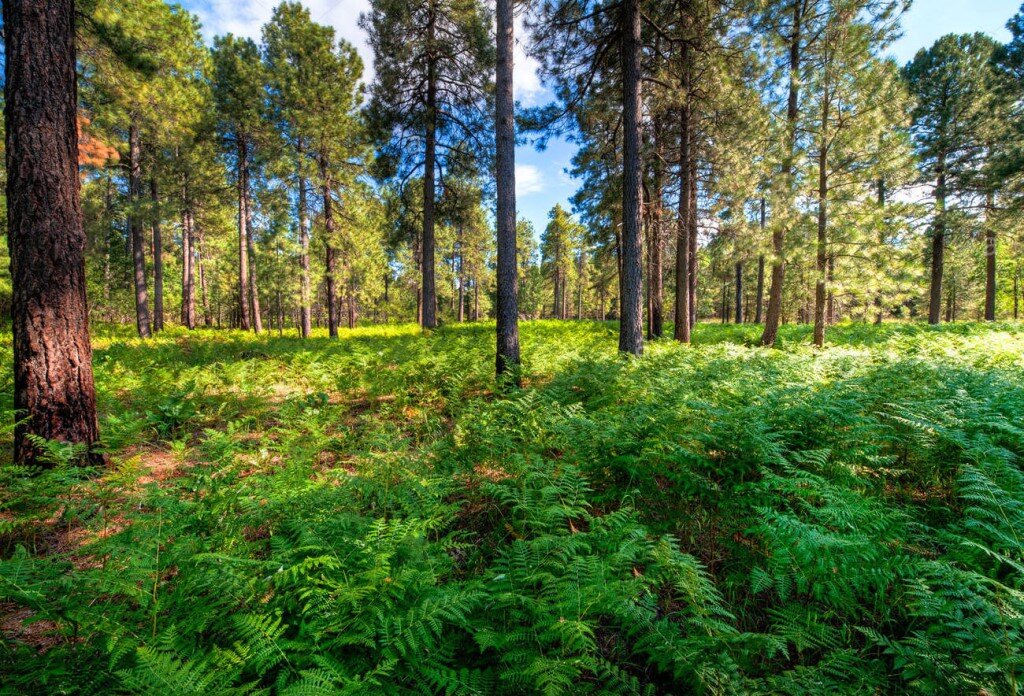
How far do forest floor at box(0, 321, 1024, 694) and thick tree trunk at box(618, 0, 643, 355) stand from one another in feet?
11.9

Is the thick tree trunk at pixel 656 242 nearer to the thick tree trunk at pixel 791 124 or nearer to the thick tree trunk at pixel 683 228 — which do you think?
the thick tree trunk at pixel 683 228

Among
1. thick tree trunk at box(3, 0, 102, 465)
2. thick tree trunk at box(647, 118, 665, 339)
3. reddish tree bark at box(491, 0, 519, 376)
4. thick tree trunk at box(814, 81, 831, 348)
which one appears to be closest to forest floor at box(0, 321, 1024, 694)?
thick tree trunk at box(3, 0, 102, 465)

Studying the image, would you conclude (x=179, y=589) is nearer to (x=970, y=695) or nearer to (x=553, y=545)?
(x=553, y=545)

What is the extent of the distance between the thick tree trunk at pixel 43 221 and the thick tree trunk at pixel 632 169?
7.99m

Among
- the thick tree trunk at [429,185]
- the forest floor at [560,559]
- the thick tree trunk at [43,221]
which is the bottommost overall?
the forest floor at [560,559]

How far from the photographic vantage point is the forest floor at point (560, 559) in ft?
5.66

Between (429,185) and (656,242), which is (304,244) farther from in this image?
(656,242)

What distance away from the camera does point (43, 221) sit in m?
3.74

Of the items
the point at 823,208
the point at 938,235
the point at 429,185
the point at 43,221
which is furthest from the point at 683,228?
the point at 938,235

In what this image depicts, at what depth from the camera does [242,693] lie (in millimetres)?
1562

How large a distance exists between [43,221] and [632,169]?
28.7ft

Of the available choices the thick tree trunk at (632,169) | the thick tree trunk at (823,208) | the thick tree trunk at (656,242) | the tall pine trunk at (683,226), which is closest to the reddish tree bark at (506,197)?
the thick tree trunk at (632,169)

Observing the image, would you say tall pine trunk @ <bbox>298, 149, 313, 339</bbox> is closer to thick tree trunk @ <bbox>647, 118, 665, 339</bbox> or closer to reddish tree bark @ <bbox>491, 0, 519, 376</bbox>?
reddish tree bark @ <bbox>491, 0, 519, 376</bbox>

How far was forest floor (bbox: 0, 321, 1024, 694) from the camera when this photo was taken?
173 centimetres
